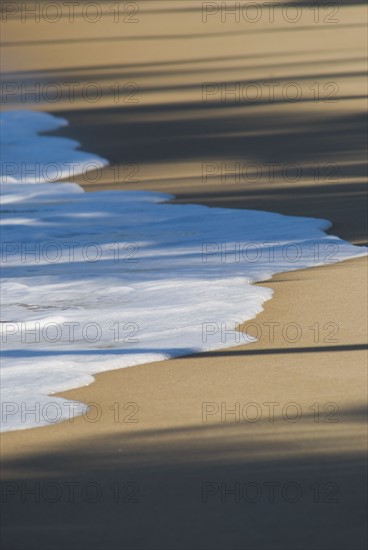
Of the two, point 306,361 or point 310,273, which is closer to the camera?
point 306,361

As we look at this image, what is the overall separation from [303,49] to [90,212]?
14995 mm

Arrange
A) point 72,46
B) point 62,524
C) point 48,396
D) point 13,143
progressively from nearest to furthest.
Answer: point 62,524
point 48,396
point 13,143
point 72,46

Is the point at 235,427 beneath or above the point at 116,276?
beneath

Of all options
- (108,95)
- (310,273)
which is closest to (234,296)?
(310,273)

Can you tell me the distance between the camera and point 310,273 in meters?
9.09

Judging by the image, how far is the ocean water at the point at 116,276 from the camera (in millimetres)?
7121

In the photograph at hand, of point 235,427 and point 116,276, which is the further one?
point 116,276

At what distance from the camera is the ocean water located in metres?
7.12

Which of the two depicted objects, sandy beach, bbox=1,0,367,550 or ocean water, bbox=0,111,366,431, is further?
ocean water, bbox=0,111,366,431

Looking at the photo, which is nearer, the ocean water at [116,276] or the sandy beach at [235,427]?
the sandy beach at [235,427]

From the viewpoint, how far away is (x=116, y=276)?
930 centimetres

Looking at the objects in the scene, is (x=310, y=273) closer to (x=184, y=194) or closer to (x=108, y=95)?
(x=184, y=194)

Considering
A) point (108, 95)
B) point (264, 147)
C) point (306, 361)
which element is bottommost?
point (306, 361)

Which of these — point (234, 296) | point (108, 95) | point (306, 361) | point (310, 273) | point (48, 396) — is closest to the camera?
point (48, 396)
